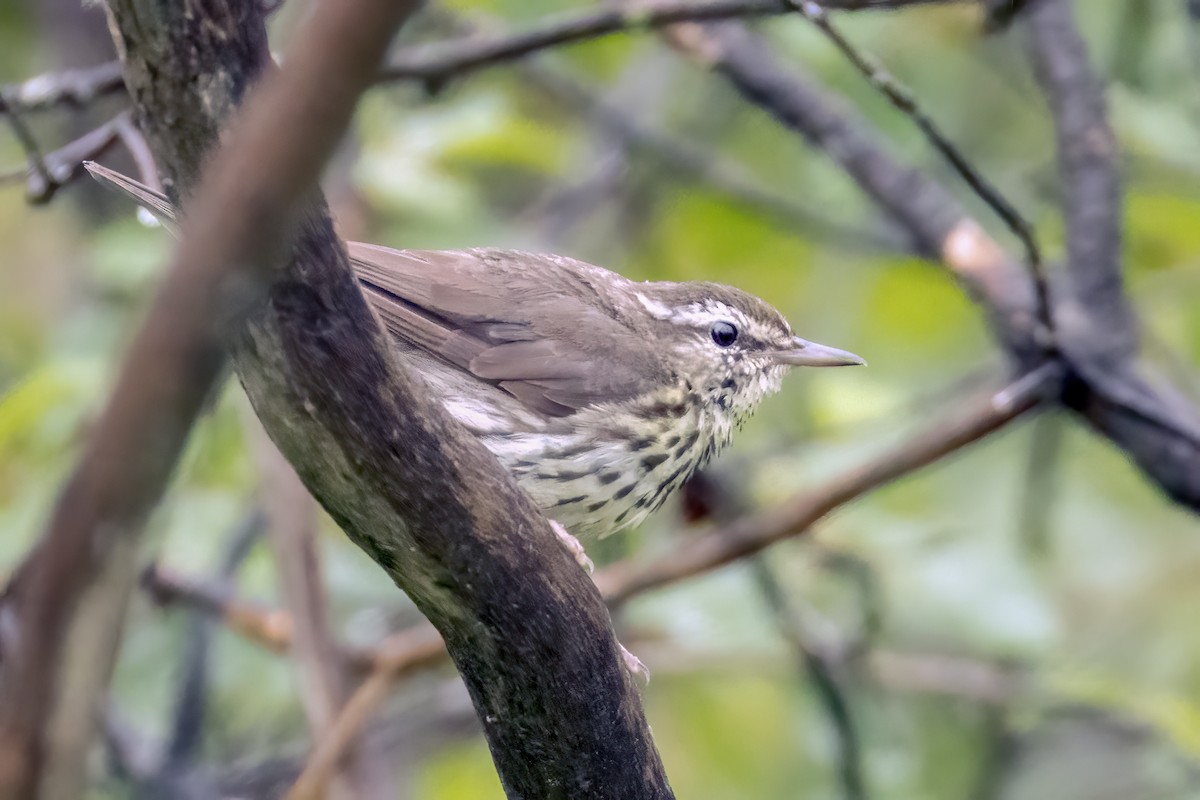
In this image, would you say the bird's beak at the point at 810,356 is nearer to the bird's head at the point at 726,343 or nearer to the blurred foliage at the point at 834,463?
the bird's head at the point at 726,343

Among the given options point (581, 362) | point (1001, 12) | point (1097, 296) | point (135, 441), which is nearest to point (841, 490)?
point (581, 362)

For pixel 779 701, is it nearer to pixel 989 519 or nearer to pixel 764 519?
pixel 989 519

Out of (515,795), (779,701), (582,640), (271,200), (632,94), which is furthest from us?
(632,94)

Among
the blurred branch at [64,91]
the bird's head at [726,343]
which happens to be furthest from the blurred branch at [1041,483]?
the blurred branch at [64,91]

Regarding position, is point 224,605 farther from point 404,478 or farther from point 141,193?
point 404,478

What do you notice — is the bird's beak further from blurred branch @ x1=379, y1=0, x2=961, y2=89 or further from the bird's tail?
the bird's tail

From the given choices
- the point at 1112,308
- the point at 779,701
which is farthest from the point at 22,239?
the point at 1112,308
